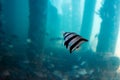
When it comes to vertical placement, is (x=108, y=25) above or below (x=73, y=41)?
above

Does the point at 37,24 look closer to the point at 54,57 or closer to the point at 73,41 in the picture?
the point at 54,57

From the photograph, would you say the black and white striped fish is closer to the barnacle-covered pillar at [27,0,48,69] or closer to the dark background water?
the dark background water

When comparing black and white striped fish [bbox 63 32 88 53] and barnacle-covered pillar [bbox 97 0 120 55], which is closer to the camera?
black and white striped fish [bbox 63 32 88 53]

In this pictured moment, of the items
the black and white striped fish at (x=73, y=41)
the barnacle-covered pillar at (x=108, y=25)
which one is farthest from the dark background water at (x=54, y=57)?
the black and white striped fish at (x=73, y=41)

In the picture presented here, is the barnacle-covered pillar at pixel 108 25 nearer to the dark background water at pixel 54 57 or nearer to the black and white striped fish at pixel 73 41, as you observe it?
the dark background water at pixel 54 57

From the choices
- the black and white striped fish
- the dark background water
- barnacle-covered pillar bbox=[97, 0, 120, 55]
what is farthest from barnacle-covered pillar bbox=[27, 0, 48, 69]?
the black and white striped fish

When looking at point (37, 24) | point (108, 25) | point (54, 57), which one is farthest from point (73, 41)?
point (108, 25)

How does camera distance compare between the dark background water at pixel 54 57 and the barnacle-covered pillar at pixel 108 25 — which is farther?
the barnacle-covered pillar at pixel 108 25

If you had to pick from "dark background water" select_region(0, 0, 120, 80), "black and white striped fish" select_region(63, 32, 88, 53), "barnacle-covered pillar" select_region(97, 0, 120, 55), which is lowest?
"black and white striped fish" select_region(63, 32, 88, 53)

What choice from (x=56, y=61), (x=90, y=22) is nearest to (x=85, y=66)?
(x=56, y=61)

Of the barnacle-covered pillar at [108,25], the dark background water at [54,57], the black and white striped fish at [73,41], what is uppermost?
the barnacle-covered pillar at [108,25]

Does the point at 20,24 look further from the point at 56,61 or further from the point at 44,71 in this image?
the point at 44,71

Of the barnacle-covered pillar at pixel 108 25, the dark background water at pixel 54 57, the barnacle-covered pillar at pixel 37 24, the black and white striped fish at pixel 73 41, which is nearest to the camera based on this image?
the black and white striped fish at pixel 73 41

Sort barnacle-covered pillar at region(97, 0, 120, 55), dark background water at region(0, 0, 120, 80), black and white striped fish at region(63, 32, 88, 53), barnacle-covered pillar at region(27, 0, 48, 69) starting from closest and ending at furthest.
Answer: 1. black and white striped fish at region(63, 32, 88, 53)
2. dark background water at region(0, 0, 120, 80)
3. barnacle-covered pillar at region(27, 0, 48, 69)
4. barnacle-covered pillar at region(97, 0, 120, 55)
